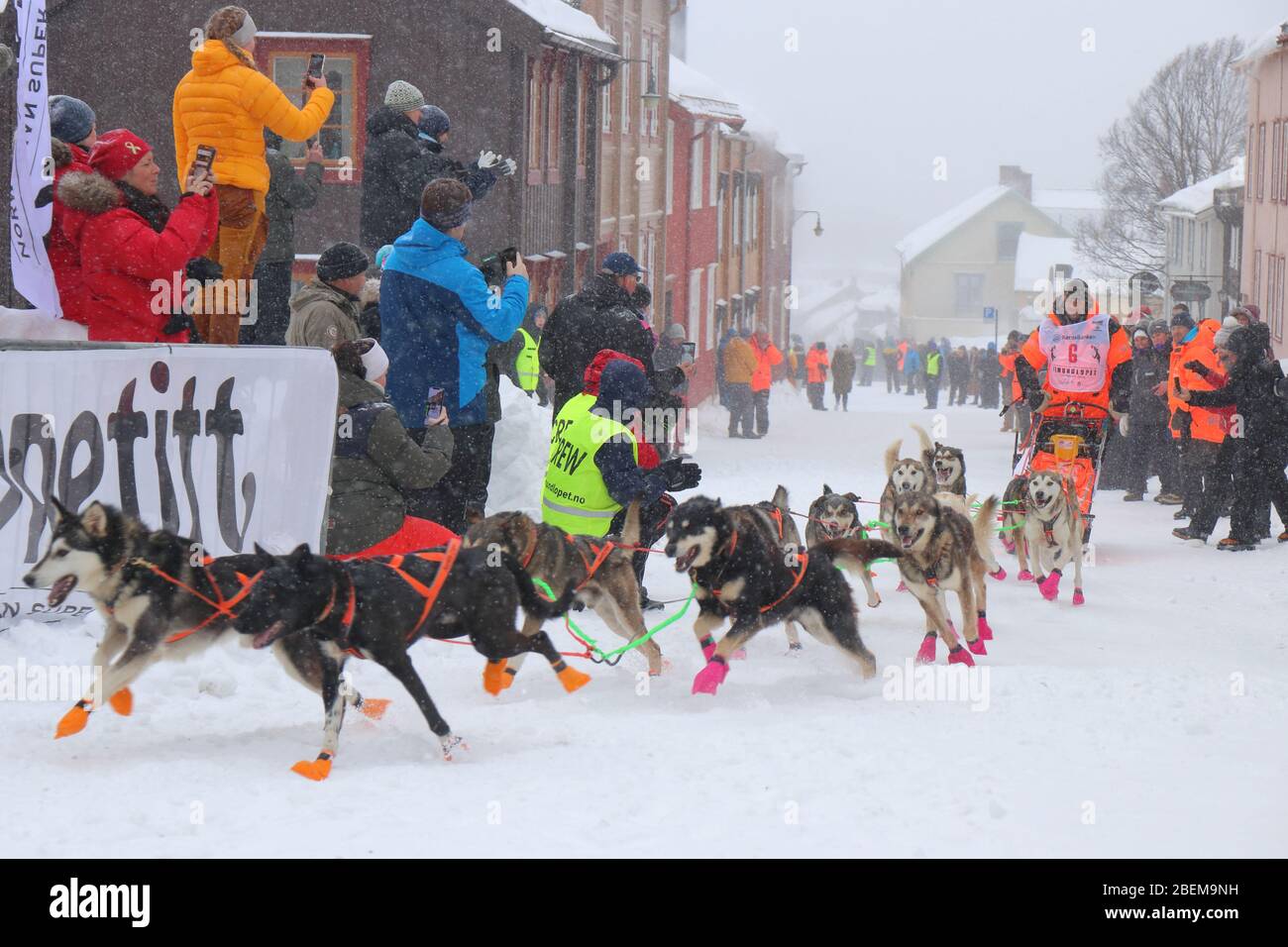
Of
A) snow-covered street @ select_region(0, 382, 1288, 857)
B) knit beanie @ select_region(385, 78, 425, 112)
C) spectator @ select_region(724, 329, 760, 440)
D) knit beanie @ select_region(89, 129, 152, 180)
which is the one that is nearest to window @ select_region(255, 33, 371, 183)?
spectator @ select_region(724, 329, 760, 440)

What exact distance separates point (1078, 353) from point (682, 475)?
14.3ft

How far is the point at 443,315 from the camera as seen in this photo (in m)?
7.45

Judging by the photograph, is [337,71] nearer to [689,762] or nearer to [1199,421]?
[1199,421]

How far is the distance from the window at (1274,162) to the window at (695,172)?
1266cm

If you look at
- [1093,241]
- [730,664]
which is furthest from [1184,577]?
[1093,241]

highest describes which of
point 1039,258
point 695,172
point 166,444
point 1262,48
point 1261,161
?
point 1262,48

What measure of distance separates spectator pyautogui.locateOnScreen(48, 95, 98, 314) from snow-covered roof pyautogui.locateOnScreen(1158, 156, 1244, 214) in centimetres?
3995

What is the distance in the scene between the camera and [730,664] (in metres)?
7.48

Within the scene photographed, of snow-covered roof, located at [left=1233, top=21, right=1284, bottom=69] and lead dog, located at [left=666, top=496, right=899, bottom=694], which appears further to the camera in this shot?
snow-covered roof, located at [left=1233, top=21, right=1284, bottom=69]

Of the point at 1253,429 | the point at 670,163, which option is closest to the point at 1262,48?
the point at 670,163

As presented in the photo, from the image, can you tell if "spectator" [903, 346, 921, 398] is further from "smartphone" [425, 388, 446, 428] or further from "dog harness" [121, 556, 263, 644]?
"dog harness" [121, 556, 263, 644]

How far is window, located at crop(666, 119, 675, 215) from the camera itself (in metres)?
30.5

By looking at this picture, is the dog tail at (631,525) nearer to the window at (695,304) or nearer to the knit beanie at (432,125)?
the knit beanie at (432,125)

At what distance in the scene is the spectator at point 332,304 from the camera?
24.2ft
